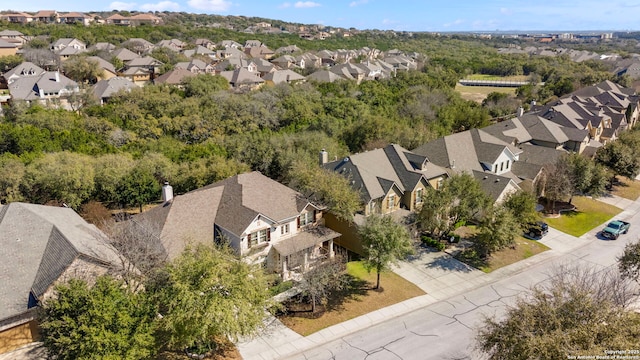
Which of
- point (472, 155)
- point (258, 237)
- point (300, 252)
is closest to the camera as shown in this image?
point (258, 237)

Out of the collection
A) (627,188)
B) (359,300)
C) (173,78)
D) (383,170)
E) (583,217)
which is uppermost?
(173,78)

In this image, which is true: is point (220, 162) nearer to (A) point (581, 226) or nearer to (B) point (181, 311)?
(B) point (181, 311)

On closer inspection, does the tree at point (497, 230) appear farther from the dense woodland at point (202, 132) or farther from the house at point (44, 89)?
the house at point (44, 89)

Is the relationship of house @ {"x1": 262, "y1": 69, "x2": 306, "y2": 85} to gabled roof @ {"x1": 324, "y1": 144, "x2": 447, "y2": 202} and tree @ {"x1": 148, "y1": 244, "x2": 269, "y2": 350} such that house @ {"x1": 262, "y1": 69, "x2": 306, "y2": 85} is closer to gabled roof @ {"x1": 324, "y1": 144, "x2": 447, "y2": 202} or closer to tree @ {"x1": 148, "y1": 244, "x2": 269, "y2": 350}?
gabled roof @ {"x1": 324, "y1": 144, "x2": 447, "y2": 202}

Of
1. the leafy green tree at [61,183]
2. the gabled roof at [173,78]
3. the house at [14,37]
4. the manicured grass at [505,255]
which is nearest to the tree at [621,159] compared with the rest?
the manicured grass at [505,255]

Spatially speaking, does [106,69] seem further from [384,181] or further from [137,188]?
[384,181]

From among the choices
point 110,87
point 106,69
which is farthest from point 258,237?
point 106,69
